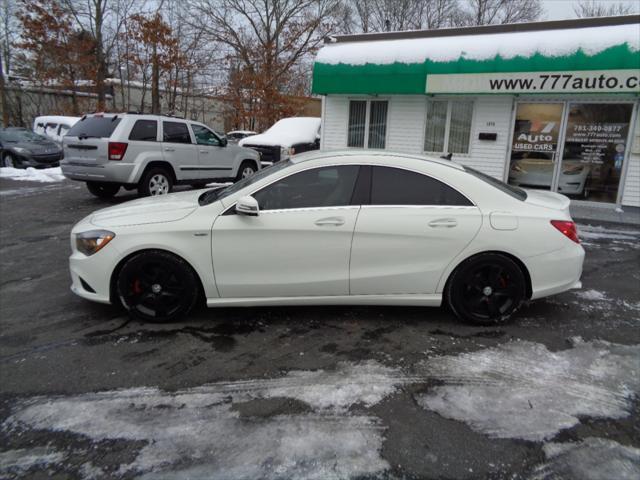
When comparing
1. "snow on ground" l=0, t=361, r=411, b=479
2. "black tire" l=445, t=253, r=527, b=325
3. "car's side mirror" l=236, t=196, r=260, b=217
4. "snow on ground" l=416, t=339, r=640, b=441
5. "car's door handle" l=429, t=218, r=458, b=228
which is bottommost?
"snow on ground" l=0, t=361, r=411, b=479

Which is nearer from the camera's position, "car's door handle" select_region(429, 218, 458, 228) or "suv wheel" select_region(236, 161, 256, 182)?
"car's door handle" select_region(429, 218, 458, 228)

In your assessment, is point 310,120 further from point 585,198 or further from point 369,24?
point 369,24

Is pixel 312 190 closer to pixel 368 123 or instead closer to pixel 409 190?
pixel 409 190

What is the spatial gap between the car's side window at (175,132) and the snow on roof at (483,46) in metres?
3.96

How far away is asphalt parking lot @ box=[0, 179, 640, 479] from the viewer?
2500 millimetres

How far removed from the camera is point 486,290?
416cm

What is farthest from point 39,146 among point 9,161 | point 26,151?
point 9,161

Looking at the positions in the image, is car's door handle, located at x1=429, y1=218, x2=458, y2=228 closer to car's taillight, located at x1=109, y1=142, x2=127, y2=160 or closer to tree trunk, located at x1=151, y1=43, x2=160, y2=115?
car's taillight, located at x1=109, y1=142, x2=127, y2=160

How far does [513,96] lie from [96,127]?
918cm

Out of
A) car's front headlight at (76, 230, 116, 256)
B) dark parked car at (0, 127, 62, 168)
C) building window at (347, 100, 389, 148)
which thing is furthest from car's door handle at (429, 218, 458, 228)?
dark parked car at (0, 127, 62, 168)

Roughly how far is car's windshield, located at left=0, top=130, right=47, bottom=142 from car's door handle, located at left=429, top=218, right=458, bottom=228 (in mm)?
16494

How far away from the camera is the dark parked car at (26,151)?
15.4 metres

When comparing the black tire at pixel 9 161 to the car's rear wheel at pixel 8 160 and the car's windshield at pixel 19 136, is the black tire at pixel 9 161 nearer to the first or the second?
the car's rear wheel at pixel 8 160

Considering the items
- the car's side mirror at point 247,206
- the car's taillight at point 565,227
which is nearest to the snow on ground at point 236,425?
the car's side mirror at point 247,206
